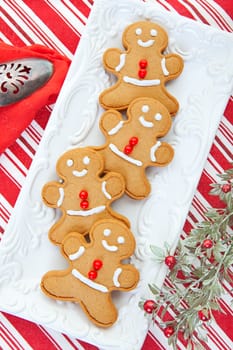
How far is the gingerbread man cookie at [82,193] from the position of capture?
4.88 feet

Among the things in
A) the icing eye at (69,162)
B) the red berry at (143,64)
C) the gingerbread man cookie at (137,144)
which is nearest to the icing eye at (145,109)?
the gingerbread man cookie at (137,144)

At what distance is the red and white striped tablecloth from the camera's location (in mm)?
1602

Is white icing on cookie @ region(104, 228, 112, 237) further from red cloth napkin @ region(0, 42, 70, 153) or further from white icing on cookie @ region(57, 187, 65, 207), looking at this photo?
red cloth napkin @ region(0, 42, 70, 153)

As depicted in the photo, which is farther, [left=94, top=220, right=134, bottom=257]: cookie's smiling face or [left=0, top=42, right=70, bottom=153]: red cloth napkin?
[left=0, top=42, right=70, bottom=153]: red cloth napkin

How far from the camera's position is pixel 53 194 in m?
1.51

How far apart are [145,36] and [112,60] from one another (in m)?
0.10

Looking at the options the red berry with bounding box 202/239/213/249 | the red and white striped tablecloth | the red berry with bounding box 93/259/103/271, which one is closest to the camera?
the red berry with bounding box 202/239/213/249

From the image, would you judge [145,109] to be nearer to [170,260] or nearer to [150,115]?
[150,115]

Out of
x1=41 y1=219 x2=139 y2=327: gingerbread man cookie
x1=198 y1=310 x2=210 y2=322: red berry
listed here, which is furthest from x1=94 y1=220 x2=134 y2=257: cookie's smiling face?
x1=198 y1=310 x2=210 y2=322: red berry

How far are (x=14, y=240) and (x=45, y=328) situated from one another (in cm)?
26

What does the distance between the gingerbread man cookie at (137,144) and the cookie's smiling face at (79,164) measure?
0.10 feet

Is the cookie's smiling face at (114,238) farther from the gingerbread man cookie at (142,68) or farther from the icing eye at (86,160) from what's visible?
the gingerbread man cookie at (142,68)

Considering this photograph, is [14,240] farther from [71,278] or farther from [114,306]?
[114,306]

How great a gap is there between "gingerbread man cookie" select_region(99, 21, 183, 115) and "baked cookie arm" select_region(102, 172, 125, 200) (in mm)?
181
